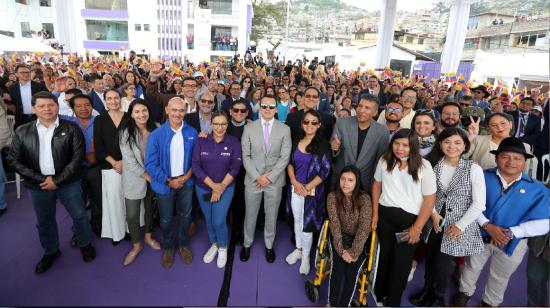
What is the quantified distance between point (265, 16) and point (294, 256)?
3770 cm

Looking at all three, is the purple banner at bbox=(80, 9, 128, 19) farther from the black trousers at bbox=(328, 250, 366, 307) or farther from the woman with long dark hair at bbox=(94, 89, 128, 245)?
the black trousers at bbox=(328, 250, 366, 307)

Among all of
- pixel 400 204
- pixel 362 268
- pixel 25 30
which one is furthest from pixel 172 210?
pixel 25 30

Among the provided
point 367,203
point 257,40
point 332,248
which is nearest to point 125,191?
point 332,248

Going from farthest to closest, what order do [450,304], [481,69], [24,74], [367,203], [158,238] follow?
[481,69]
[24,74]
[158,238]
[450,304]
[367,203]

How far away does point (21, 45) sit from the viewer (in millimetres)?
11945

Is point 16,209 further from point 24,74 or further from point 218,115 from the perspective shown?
point 218,115

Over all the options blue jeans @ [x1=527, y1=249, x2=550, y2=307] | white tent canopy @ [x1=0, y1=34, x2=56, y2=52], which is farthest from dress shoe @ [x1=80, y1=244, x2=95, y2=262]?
white tent canopy @ [x1=0, y1=34, x2=56, y2=52]

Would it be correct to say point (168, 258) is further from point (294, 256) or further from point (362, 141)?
point (362, 141)

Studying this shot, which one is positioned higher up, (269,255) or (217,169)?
(217,169)

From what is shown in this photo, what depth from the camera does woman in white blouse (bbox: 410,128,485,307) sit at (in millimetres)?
2377

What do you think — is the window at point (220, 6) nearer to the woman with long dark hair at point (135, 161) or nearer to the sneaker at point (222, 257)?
the woman with long dark hair at point (135, 161)

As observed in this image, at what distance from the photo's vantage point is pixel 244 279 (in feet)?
9.64

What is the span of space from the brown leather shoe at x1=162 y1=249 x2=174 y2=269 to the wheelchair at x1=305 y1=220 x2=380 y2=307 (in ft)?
4.83

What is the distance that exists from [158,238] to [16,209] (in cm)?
214
